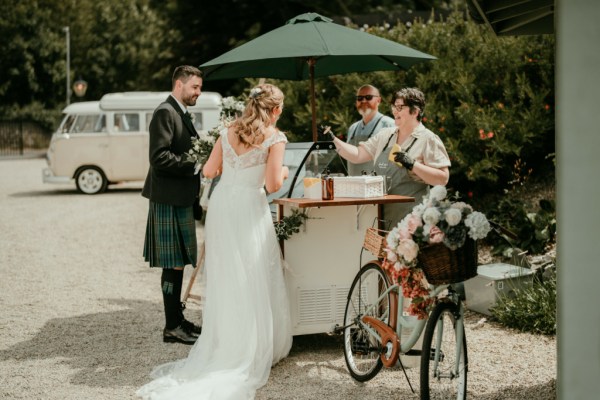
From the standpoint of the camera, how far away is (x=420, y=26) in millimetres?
12312

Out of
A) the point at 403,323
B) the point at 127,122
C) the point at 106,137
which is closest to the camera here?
the point at 403,323

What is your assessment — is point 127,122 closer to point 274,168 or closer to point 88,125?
point 88,125

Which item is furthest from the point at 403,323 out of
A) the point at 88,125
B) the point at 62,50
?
the point at 62,50

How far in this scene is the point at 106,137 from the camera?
779 inches

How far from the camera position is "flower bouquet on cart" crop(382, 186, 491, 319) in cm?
441

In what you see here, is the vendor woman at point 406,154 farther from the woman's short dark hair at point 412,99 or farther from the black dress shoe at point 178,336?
the black dress shoe at point 178,336

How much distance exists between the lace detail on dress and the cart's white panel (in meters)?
0.70

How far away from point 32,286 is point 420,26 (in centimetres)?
699

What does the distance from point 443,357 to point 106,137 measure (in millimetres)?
16238

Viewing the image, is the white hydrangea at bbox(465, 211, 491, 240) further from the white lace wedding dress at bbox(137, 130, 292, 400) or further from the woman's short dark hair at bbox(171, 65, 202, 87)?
the woman's short dark hair at bbox(171, 65, 202, 87)

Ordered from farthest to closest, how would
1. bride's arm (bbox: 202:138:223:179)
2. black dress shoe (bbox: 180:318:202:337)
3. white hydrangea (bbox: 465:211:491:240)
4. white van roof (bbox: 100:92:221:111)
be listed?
white van roof (bbox: 100:92:221:111)
black dress shoe (bbox: 180:318:202:337)
bride's arm (bbox: 202:138:223:179)
white hydrangea (bbox: 465:211:491:240)

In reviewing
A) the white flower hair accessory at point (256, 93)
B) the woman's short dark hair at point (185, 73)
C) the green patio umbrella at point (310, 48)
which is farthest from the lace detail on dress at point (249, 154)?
the woman's short dark hair at point (185, 73)

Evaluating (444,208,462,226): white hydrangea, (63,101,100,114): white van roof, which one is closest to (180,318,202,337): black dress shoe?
(444,208,462,226): white hydrangea

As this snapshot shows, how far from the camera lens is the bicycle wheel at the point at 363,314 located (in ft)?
18.4
